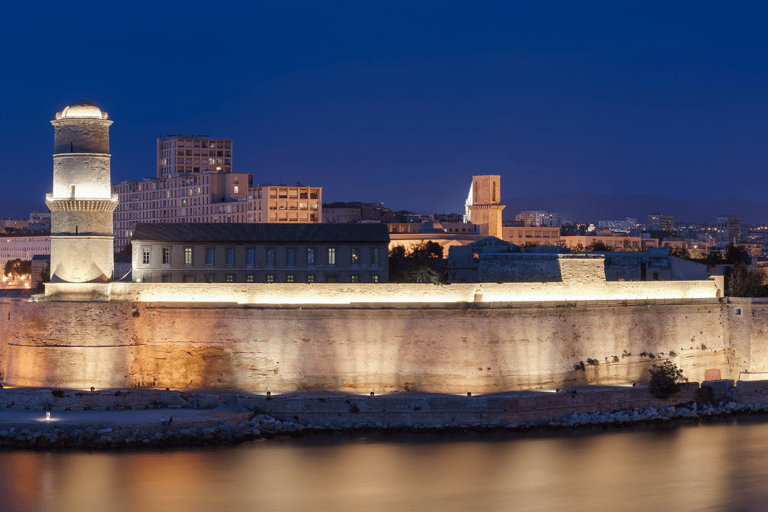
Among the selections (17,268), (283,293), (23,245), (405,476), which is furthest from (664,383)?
(23,245)

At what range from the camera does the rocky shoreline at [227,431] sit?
29.5 metres

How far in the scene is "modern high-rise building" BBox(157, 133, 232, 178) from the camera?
118m

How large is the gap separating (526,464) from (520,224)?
101m

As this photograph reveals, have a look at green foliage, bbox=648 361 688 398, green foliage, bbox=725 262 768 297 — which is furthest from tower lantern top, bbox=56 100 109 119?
green foliage, bbox=725 262 768 297

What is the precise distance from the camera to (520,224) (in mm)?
128500

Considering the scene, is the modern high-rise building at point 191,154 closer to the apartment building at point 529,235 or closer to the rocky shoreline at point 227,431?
the apartment building at point 529,235

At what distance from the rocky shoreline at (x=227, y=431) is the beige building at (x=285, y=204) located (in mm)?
53879

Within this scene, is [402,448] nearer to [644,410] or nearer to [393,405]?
[393,405]

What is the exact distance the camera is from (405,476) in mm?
27953

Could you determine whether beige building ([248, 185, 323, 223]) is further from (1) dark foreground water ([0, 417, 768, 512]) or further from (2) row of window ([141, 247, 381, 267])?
(1) dark foreground water ([0, 417, 768, 512])

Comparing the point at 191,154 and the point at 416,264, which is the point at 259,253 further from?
the point at 191,154

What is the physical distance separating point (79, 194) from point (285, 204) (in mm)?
51489

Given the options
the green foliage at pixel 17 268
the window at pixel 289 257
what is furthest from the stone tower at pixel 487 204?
the window at pixel 289 257

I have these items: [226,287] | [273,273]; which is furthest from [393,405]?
[273,273]
